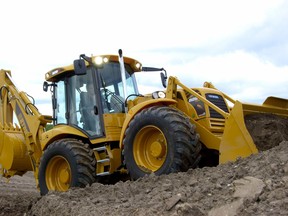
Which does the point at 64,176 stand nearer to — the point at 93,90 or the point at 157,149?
the point at 93,90

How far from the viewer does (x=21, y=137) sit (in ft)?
30.1

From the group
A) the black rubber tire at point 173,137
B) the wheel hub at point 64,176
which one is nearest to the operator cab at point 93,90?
the wheel hub at point 64,176

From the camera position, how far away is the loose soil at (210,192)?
389 cm

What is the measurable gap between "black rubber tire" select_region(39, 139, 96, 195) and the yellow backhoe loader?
0.6 inches

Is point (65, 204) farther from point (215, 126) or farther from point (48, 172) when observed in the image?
point (215, 126)

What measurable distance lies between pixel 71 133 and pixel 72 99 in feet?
2.37

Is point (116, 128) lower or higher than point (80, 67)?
lower

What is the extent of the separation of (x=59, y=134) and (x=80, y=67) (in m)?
1.33

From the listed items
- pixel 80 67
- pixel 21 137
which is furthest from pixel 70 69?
pixel 21 137

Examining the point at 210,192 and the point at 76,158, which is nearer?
the point at 210,192

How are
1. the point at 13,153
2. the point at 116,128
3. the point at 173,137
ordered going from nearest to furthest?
the point at 173,137, the point at 116,128, the point at 13,153

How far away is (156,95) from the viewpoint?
22.6 feet

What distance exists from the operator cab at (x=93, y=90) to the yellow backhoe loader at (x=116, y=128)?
0.05ft

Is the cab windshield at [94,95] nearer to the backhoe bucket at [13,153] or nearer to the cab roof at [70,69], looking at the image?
the cab roof at [70,69]
